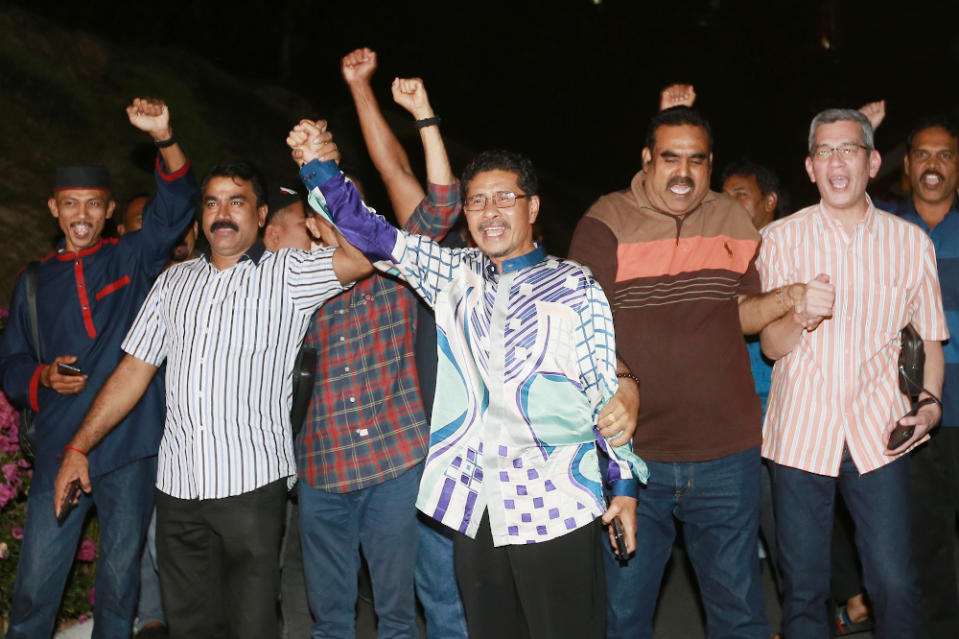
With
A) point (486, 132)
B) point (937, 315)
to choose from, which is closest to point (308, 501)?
point (937, 315)

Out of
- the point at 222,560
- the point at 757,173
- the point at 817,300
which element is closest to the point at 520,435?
the point at 817,300

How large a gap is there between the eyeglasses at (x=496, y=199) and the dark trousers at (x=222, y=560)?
5.33 feet

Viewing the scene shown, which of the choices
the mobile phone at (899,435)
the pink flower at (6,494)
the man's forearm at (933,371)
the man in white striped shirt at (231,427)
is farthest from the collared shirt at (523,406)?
the pink flower at (6,494)

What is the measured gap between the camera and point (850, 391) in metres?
4.22

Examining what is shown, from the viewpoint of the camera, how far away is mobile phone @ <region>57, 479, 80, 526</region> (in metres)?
4.55

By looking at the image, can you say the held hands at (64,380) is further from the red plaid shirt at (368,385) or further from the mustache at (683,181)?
the mustache at (683,181)

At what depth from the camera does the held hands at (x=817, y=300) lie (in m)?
3.95

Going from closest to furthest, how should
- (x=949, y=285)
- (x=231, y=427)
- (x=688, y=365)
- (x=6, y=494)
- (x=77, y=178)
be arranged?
1. (x=688, y=365)
2. (x=231, y=427)
3. (x=949, y=285)
4. (x=77, y=178)
5. (x=6, y=494)

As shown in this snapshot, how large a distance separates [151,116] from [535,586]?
110 inches

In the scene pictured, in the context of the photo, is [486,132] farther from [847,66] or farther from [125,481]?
[125,481]

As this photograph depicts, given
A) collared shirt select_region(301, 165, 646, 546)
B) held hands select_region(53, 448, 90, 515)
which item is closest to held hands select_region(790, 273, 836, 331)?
collared shirt select_region(301, 165, 646, 546)

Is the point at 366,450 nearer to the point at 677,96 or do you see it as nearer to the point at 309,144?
the point at 309,144

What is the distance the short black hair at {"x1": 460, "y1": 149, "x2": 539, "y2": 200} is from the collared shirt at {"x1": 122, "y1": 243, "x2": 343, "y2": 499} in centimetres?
87

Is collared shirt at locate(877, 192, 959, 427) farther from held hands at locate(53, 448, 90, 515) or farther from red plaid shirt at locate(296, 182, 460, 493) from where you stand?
held hands at locate(53, 448, 90, 515)
